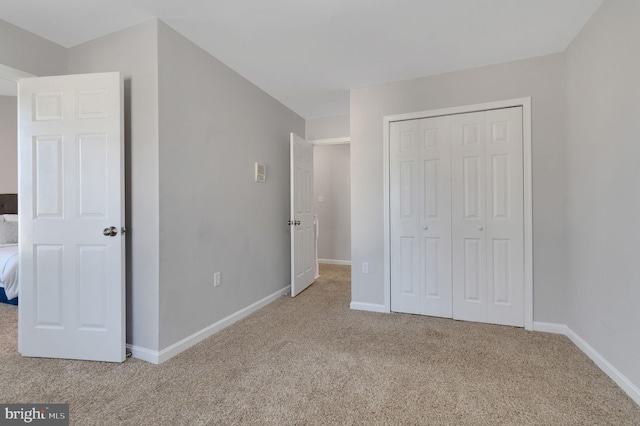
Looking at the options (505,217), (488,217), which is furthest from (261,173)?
(505,217)

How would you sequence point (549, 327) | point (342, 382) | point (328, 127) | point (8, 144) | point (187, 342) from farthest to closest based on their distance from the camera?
point (328, 127)
point (8, 144)
point (549, 327)
point (187, 342)
point (342, 382)

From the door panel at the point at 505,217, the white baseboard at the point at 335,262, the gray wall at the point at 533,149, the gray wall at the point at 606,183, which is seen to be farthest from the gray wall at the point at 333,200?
the gray wall at the point at 606,183

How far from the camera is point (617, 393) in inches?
65.4

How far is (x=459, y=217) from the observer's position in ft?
9.20

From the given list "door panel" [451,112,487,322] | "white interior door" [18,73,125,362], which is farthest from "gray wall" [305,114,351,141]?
"white interior door" [18,73,125,362]

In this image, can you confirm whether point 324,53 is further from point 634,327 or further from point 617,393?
point 617,393

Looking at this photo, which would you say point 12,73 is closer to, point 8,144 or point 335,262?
point 8,144

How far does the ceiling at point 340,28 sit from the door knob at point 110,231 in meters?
1.47

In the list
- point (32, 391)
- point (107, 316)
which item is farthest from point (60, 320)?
point (32, 391)

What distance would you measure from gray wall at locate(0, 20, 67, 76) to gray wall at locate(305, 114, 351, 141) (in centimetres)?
278

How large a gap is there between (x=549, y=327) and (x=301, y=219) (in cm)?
276

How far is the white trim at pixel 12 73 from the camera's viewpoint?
6.77 ft

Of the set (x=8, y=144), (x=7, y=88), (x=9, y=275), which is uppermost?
(x=7, y=88)

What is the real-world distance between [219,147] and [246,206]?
674 mm
